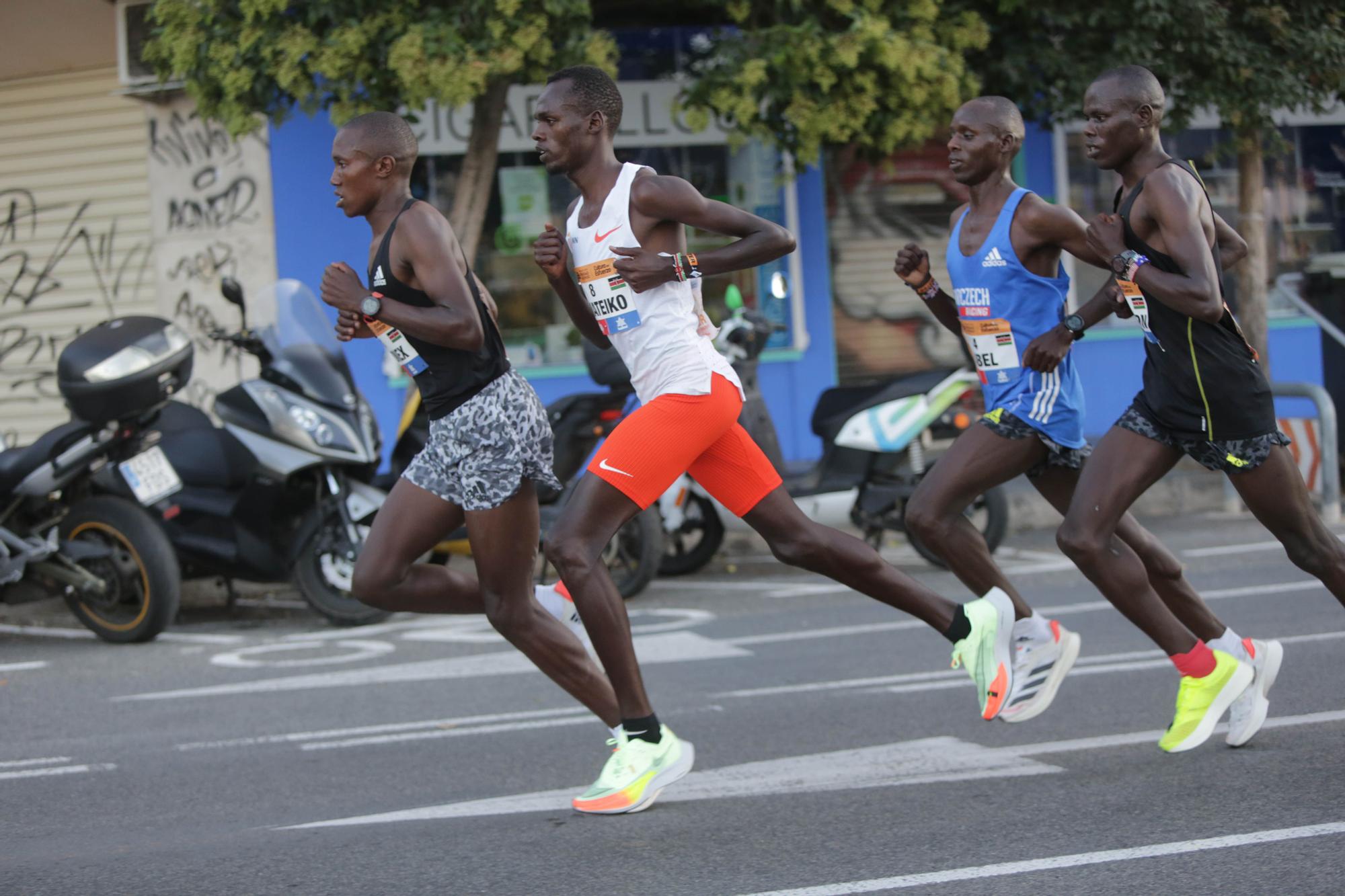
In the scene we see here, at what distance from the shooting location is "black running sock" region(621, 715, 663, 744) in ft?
15.0

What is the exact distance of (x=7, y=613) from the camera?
9.10 m

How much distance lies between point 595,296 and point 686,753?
1379mm

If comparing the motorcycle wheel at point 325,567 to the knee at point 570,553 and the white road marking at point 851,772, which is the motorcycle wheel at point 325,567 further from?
the knee at point 570,553

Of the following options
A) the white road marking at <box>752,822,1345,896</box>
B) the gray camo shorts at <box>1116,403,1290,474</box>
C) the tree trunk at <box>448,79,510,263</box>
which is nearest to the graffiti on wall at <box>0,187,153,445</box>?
the tree trunk at <box>448,79,510,263</box>

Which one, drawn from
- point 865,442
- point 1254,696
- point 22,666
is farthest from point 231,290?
point 1254,696

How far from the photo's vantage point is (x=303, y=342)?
27.7 ft

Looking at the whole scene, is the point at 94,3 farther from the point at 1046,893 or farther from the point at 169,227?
the point at 1046,893

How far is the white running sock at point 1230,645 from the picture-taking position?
16.7ft

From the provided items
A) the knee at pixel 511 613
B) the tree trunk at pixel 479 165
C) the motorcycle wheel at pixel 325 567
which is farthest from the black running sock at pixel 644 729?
the tree trunk at pixel 479 165

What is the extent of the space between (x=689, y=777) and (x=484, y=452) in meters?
1.26

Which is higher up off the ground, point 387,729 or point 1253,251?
point 1253,251

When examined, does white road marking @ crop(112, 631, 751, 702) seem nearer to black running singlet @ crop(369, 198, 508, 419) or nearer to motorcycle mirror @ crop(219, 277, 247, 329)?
motorcycle mirror @ crop(219, 277, 247, 329)

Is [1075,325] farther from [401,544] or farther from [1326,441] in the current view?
[1326,441]

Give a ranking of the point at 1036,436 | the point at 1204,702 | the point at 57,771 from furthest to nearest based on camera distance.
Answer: the point at 57,771 → the point at 1036,436 → the point at 1204,702
